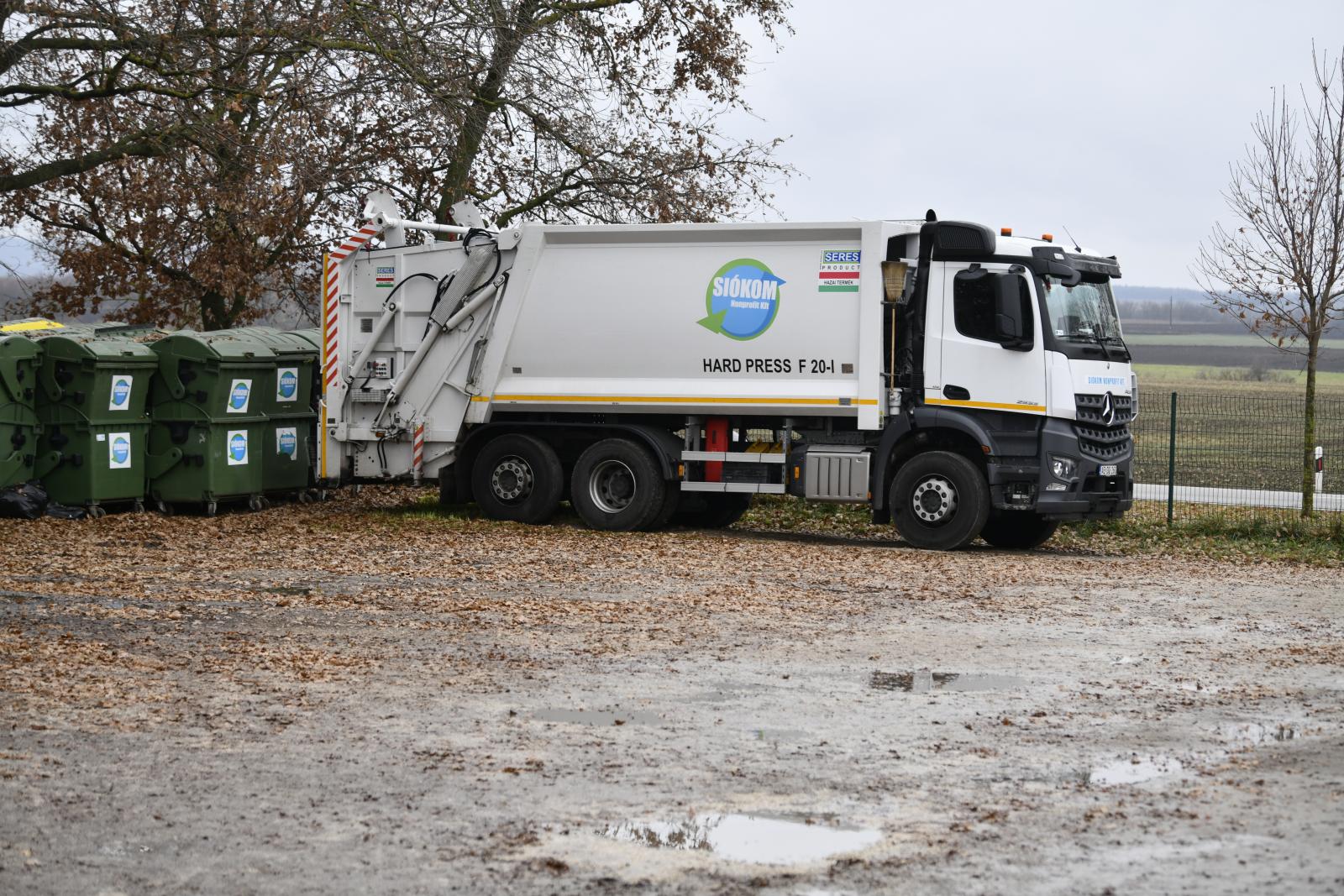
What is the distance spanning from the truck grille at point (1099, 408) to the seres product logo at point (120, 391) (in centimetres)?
917

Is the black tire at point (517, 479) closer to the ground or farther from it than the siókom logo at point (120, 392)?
closer to the ground

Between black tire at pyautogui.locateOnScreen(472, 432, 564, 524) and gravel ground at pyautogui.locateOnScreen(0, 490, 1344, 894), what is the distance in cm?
353

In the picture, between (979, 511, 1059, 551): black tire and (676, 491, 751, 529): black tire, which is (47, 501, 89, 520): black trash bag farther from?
(979, 511, 1059, 551): black tire

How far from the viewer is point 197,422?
1728 cm

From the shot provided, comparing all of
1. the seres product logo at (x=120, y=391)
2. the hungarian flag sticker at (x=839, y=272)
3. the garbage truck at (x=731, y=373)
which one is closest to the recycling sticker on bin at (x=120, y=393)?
the seres product logo at (x=120, y=391)

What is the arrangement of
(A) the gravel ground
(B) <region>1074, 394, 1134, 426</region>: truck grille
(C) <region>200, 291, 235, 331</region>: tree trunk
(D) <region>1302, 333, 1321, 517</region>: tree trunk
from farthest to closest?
(C) <region>200, 291, 235, 331</region>: tree trunk
(D) <region>1302, 333, 1321, 517</region>: tree trunk
(B) <region>1074, 394, 1134, 426</region>: truck grille
(A) the gravel ground

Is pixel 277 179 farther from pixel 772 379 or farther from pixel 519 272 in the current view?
pixel 772 379

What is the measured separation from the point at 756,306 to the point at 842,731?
29.3 ft

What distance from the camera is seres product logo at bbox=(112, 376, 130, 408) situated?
1681 centimetres

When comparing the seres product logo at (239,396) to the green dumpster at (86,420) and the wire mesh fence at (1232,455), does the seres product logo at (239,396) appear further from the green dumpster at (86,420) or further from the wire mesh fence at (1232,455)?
the wire mesh fence at (1232,455)

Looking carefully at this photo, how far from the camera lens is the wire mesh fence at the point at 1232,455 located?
19547mm

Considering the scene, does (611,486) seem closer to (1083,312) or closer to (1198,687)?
(1083,312)

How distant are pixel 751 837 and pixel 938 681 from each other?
317 cm

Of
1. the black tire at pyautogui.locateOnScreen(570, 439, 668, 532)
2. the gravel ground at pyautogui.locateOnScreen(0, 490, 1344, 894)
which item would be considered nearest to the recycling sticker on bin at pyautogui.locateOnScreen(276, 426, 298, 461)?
the black tire at pyautogui.locateOnScreen(570, 439, 668, 532)
